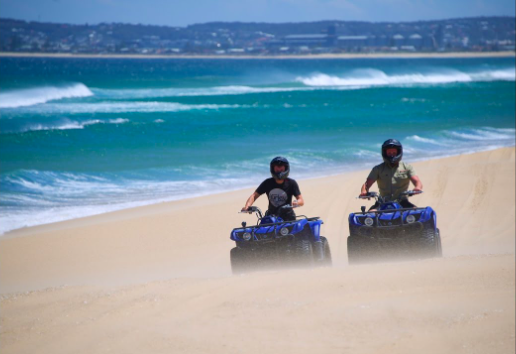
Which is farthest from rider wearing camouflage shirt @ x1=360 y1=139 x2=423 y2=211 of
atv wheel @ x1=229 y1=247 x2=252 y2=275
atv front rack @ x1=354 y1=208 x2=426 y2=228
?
atv wheel @ x1=229 y1=247 x2=252 y2=275

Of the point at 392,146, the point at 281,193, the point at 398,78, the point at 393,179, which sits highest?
the point at 398,78

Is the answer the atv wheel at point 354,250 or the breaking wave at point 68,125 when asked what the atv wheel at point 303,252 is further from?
the breaking wave at point 68,125

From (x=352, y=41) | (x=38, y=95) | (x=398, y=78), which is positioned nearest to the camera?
(x=38, y=95)

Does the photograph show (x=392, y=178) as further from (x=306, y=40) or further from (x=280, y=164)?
(x=306, y=40)

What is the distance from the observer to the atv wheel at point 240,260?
8922 mm

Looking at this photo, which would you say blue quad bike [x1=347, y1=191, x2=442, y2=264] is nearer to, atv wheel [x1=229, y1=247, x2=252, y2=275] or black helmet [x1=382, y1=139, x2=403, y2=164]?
black helmet [x1=382, y1=139, x2=403, y2=164]

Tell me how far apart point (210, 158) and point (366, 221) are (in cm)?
1395

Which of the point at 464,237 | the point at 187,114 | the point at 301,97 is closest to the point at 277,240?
the point at 464,237

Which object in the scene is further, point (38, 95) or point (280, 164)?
point (38, 95)

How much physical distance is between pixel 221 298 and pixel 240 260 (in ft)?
2.46

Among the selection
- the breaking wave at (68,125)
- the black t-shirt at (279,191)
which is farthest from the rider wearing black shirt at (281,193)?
the breaking wave at (68,125)

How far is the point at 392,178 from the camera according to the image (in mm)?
9398

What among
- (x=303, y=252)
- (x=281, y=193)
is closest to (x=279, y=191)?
(x=281, y=193)

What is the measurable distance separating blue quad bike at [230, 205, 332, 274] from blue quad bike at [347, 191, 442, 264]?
0.55 m
